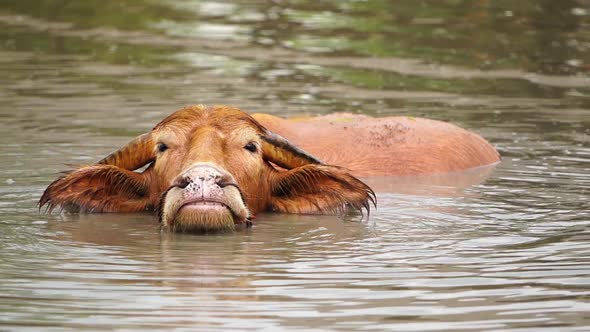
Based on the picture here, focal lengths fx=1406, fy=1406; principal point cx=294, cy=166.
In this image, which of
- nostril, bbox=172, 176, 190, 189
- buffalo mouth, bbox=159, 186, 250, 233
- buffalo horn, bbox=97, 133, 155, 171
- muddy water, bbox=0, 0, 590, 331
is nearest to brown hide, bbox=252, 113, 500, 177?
muddy water, bbox=0, 0, 590, 331

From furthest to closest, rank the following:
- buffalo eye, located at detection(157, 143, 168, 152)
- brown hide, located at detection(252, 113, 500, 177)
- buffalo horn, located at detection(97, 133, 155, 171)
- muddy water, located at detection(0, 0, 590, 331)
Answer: brown hide, located at detection(252, 113, 500, 177) → buffalo horn, located at detection(97, 133, 155, 171) → buffalo eye, located at detection(157, 143, 168, 152) → muddy water, located at detection(0, 0, 590, 331)

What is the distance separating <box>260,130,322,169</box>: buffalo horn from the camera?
32.7 feet

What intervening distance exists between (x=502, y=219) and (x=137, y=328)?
147 inches

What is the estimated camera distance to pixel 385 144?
463 inches

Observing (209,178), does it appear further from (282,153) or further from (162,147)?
(282,153)

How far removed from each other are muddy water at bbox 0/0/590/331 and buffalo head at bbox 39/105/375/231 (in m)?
0.21

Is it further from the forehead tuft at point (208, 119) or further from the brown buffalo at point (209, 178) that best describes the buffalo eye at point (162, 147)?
the forehead tuft at point (208, 119)

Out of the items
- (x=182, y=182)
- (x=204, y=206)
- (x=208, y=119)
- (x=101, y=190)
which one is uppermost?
(x=208, y=119)

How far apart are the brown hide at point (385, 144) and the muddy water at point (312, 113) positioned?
22cm

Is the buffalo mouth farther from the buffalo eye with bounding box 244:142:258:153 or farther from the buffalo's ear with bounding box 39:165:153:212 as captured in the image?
the buffalo's ear with bounding box 39:165:153:212

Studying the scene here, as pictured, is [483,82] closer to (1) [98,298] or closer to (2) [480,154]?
(2) [480,154]

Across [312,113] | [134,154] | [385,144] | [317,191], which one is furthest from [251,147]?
[312,113]

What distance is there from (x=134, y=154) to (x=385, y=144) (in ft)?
8.48

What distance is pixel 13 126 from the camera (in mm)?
14156
